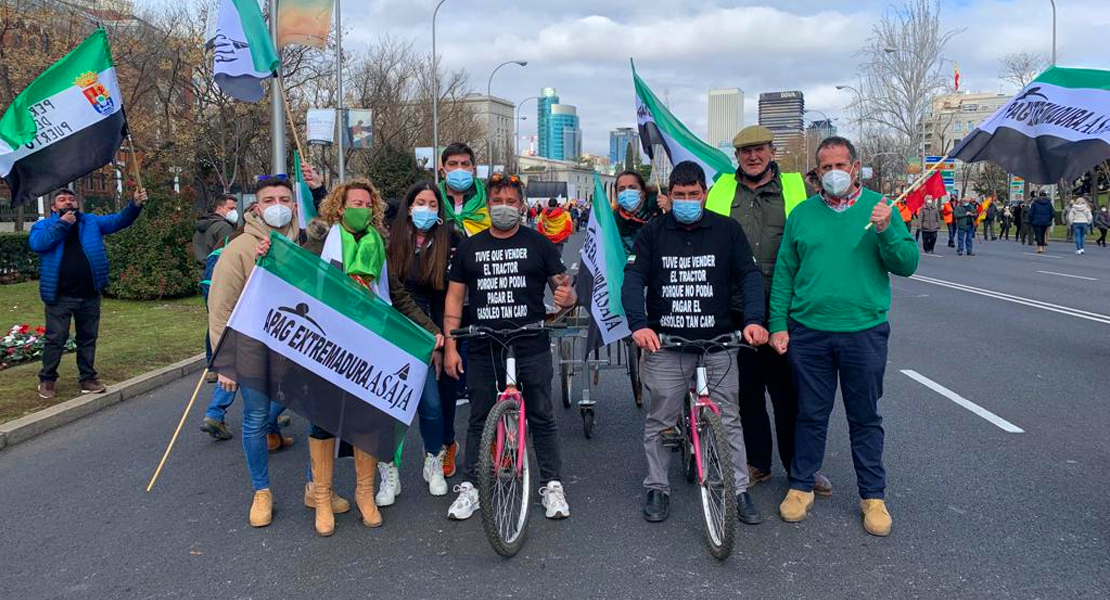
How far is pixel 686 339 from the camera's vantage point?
15.0 ft

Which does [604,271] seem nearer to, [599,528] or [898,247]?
[599,528]

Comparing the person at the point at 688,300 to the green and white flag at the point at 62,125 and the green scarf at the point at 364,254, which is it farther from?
the green and white flag at the point at 62,125

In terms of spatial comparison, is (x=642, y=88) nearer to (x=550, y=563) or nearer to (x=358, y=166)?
(x=550, y=563)

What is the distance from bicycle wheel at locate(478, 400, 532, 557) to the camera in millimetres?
4145

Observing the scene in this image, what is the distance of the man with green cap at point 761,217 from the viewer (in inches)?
199

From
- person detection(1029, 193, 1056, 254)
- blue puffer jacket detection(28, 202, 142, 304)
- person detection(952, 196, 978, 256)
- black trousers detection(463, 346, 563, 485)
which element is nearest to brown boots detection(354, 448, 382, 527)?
black trousers detection(463, 346, 563, 485)

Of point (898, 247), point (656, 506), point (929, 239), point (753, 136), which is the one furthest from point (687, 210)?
point (929, 239)

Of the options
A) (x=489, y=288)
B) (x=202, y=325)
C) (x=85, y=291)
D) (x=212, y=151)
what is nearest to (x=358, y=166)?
(x=212, y=151)

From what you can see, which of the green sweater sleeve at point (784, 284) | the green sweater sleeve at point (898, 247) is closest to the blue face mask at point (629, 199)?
the green sweater sleeve at point (784, 284)

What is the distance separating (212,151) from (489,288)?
25908 millimetres

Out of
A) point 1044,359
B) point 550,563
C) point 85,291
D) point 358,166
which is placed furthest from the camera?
point 358,166

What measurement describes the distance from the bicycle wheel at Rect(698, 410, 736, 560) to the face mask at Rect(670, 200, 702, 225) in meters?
1.02

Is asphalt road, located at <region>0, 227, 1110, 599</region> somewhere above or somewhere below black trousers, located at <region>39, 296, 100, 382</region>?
below

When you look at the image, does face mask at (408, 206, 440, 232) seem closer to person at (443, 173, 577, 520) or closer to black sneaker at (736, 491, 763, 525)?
person at (443, 173, 577, 520)
